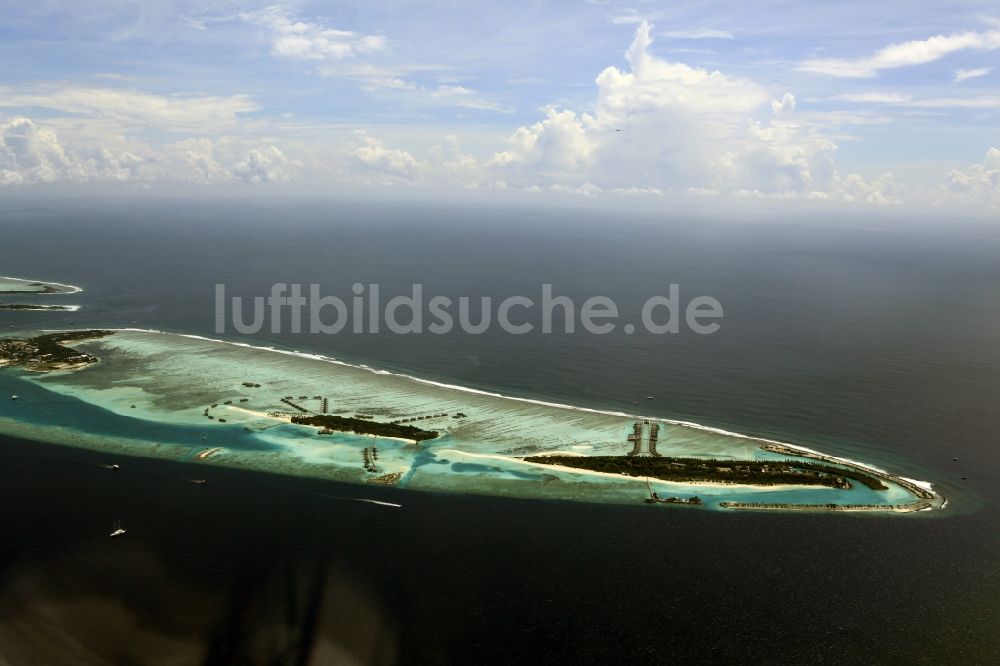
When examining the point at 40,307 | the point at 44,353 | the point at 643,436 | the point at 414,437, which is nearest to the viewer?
the point at 414,437

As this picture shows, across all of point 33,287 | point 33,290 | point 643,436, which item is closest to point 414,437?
point 643,436

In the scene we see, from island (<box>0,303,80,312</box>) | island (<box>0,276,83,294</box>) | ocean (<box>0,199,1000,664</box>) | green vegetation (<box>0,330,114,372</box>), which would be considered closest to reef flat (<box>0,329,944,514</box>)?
green vegetation (<box>0,330,114,372</box>)

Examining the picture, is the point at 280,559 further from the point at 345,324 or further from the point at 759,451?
the point at 345,324

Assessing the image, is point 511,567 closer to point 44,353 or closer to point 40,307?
point 44,353

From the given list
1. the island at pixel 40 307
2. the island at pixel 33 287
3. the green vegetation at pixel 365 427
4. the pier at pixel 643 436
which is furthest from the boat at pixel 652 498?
the island at pixel 33 287

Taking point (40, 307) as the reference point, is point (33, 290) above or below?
above

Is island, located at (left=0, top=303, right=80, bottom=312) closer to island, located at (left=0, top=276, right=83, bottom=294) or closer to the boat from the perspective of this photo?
island, located at (left=0, top=276, right=83, bottom=294)

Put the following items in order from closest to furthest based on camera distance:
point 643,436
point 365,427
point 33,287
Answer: point 643,436
point 365,427
point 33,287
